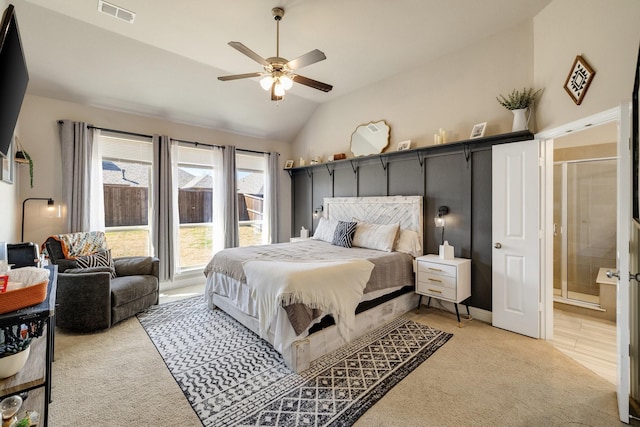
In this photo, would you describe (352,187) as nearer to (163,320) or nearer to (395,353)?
(395,353)

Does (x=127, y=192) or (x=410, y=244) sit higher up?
(x=127, y=192)

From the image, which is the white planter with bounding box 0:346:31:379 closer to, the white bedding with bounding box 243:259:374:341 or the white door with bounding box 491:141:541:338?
the white bedding with bounding box 243:259:374:341

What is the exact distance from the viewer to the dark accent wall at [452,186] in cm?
333

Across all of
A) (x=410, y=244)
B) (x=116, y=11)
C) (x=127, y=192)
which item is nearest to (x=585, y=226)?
(x=410, y=244)

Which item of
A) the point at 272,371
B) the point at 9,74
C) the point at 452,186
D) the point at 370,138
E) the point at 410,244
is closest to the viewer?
the point at 9,74

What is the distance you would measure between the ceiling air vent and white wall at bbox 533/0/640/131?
426cm

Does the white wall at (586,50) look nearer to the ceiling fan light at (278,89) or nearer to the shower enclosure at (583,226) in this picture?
the shower enclosure at (583,226)

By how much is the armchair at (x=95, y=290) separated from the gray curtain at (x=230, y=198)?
1.62 m

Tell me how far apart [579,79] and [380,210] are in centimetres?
260

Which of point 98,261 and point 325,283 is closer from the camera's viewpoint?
point 325,283

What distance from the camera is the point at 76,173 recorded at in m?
3.78

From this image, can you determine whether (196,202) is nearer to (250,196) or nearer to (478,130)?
(250,196)

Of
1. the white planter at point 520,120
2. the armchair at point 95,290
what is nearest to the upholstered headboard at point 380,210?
the white planter at point 520,120

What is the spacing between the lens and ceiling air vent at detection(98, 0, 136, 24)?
2.78 metres
